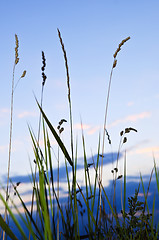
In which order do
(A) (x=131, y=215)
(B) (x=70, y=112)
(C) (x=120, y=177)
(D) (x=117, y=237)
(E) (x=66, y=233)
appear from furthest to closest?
(C) (x=120, y=177), (D) (x=117, y=237), (A) (x=131, y=215), (E) (x=66, y=233), (B) (x=70, y=112)

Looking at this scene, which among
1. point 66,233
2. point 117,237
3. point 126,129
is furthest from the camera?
point 126,129

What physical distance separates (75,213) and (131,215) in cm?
71

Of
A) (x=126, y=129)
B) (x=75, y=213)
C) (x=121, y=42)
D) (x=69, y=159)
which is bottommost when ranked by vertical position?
(x=75, y=213)

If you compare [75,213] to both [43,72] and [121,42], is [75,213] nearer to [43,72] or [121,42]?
[43,72]

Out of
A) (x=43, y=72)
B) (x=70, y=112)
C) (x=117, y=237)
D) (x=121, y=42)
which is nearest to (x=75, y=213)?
(x=70, y=112)

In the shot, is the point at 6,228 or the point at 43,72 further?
the point at 43,72

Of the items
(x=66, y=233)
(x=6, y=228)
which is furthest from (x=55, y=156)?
(x=6, y=228)

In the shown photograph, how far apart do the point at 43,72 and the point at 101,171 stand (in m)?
0.87

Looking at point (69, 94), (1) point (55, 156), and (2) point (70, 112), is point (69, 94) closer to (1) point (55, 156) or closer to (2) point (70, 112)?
(2) point (70, 112)

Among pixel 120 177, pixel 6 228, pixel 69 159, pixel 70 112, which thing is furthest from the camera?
pixel 120 177

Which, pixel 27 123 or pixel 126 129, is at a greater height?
pixel 126 129

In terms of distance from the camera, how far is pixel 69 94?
1.78 metres

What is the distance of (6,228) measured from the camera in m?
1.07

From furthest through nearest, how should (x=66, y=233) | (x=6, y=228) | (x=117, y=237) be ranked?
(x=117, y=237) → (x=66, y=233) → (x=6, y=228)
